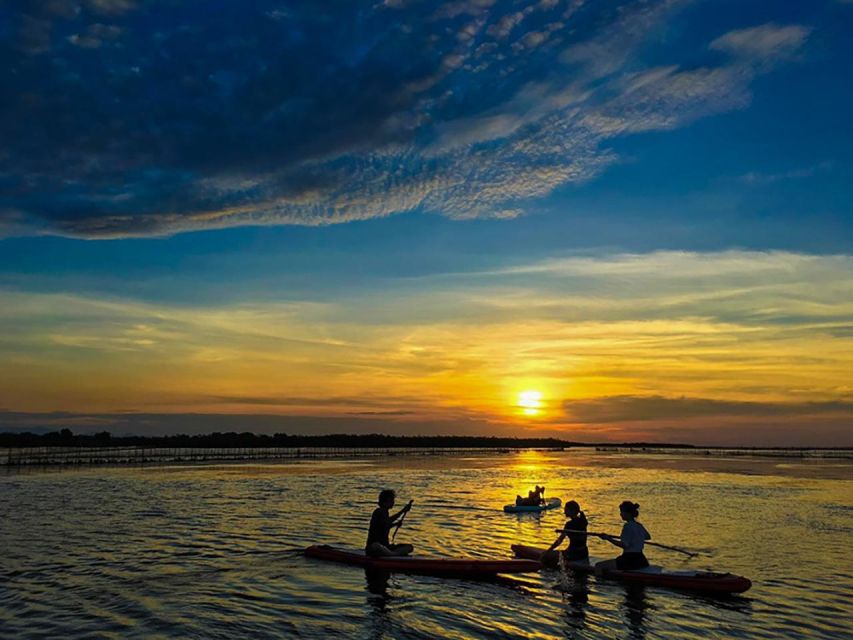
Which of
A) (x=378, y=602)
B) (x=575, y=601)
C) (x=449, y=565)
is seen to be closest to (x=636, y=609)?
(x=575, y=601)

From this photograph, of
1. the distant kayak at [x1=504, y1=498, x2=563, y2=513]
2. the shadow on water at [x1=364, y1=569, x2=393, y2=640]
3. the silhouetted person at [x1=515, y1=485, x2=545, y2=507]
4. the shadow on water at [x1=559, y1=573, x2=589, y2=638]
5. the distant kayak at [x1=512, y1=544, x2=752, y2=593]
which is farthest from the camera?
the silhouetted person at [x1=515, y1=485, x2=545, y2=507]

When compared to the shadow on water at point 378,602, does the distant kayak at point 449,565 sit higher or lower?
higher

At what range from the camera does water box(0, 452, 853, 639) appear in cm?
1529

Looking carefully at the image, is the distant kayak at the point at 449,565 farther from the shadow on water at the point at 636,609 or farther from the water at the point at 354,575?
the shadow on water at the point at 636,609

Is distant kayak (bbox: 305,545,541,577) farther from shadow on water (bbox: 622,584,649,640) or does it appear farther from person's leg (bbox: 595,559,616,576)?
shadow on water (bbox: 622,584,649,640)

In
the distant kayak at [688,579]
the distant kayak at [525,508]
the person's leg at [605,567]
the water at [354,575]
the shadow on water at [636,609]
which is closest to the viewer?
the shadow on water at [636,609]

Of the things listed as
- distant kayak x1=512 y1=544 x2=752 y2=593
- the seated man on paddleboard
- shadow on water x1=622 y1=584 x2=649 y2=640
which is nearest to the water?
shadow on water x1=622 y1=584 x2=649 y2=640

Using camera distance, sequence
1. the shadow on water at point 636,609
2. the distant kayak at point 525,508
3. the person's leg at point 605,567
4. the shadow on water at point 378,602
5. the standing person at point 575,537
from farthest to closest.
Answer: the distant kayak at point 525,508 → the standing person at point 575,537 → the person's leg at point 605,567 → the shadow on water at point 636,609 → the shadow on water at point 378,602

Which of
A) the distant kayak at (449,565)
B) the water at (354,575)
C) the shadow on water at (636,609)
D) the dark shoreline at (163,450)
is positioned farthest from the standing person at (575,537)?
the dark shoreline at (163,450)

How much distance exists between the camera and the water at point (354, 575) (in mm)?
15289

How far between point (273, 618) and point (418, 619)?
136 inches

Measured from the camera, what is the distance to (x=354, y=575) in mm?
20125

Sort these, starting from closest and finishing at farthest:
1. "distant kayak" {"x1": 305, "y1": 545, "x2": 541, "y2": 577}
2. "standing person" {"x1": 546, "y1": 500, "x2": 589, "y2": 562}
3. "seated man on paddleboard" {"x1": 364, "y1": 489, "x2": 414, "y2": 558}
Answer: "distant kayak" {"x1": 305, "y1": 545, "x2": 541, "y2": 577}, "standing person" {"x1": 546, "y1": 500, "x2": 589, "y2": 562}, "seated man on paddleboard" {"x1": 364, "y1": 489, "x2": 414, "y2": 558}

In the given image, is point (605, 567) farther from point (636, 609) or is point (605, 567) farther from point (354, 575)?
point (354, 575)
